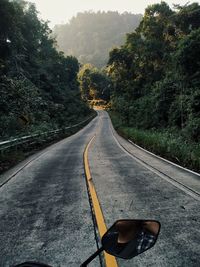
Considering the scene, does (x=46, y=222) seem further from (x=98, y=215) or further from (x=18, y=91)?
(x=18, y=91)

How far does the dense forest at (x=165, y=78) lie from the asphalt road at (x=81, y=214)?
13.9 ft

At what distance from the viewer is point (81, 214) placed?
5.53 m

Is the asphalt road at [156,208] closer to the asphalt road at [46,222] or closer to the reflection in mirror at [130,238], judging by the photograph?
the asphalt road at [46,222]

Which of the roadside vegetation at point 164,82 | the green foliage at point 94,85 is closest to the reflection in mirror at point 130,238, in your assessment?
the roadside vegetation at point 164,82

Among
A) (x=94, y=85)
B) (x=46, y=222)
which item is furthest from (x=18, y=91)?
(x=94, y=85)

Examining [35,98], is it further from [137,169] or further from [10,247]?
[10,247]

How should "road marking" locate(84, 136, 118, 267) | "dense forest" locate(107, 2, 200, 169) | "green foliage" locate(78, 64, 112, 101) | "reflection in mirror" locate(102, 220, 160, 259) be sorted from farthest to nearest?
1. "green foliage" locate(78, 64, 112, 101)
2. "dense forest" locate(107, 2, 200, 169)
3. "road marking" locate(84, 136, 118, 267)
4. "reflection in mirror" locate(102, 220, 160, 259)

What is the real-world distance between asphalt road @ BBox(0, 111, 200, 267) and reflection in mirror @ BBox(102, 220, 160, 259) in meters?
2.12

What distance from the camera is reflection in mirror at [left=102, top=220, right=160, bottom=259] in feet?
5.35

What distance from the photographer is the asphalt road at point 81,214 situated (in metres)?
3.85

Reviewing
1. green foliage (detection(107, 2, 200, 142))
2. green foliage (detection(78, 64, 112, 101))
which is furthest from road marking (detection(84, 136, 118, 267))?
green foliage (detection(78, 64, 112, 101))

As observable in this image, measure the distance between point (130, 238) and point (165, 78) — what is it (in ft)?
98.1

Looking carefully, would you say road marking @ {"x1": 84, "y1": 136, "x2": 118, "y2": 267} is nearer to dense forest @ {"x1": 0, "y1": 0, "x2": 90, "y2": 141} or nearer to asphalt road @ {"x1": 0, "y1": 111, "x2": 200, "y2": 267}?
asphalt road @ {"x1": 0, "y1": 111, "x2": 200, "y2": 267}

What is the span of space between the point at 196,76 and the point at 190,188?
19658 mm
